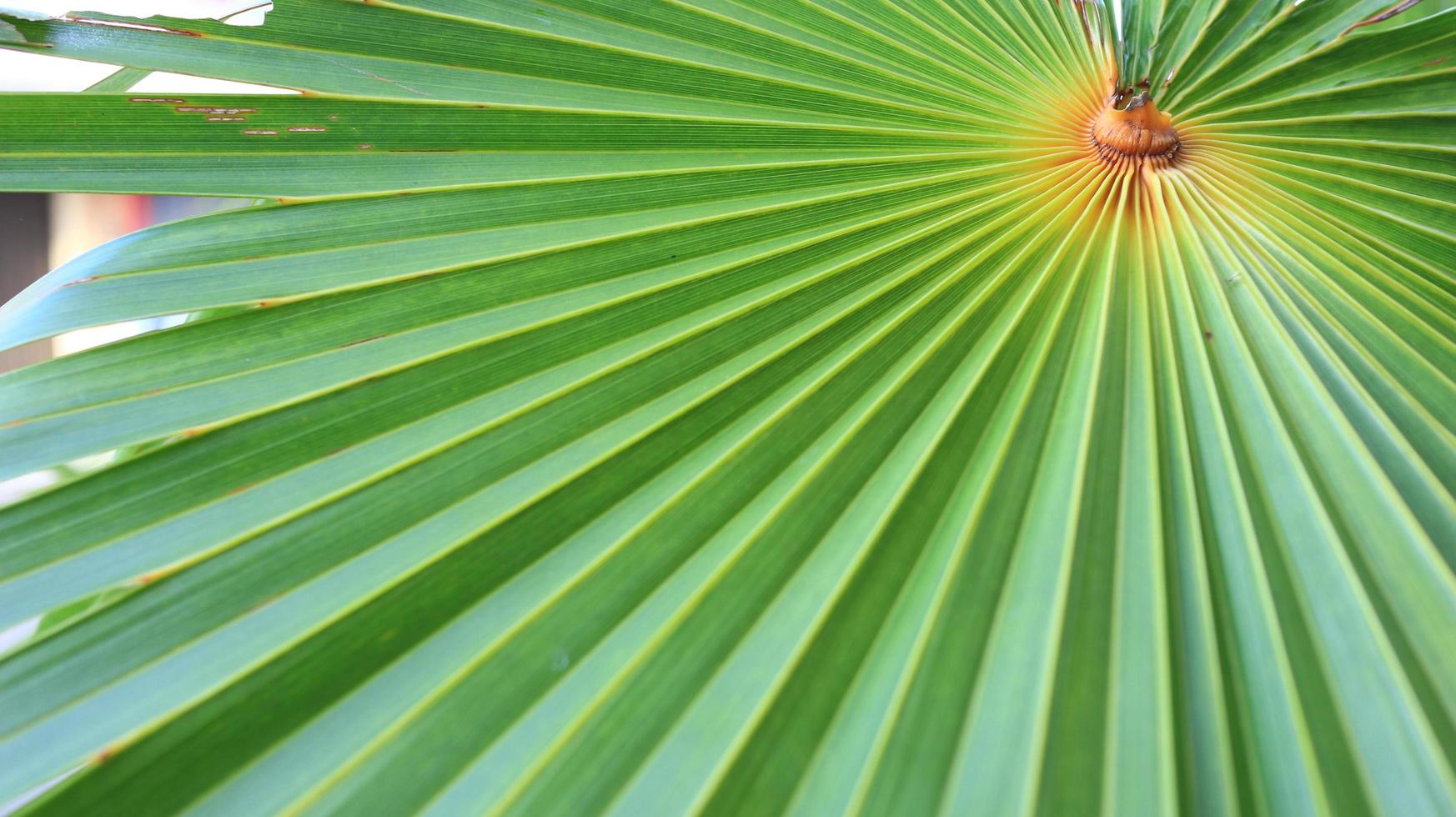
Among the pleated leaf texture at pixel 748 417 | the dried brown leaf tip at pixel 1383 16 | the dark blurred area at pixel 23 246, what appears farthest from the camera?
the dark blurred area at pixel 23 246

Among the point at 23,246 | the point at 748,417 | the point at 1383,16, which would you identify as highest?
the point at 1383,16

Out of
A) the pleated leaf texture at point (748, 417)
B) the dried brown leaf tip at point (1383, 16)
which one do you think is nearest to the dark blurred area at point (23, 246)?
the pleated leaf texture at point (748, 417)

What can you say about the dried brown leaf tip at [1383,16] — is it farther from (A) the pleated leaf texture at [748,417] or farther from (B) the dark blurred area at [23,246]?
(B) the dark blurred area at [23,246]

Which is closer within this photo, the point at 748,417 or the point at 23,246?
the point at 748,417

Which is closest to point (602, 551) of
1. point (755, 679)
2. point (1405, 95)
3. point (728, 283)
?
point (755, 679)

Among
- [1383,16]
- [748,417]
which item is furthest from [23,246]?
[1383,16]

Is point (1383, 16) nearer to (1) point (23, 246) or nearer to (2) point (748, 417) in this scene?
(2) point (748, 417)

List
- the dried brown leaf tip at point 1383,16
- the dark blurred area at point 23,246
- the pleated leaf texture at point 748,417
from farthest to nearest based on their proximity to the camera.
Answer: the dark blurred area at point 23,246 → the dried brown leaf tip at point 1383,16 → the pleated leaf texture at point 748,417

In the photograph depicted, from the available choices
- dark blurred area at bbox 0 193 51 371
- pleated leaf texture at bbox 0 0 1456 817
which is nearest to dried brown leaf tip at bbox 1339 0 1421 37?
pleated leaf texture at bbox 0 0 1456 817

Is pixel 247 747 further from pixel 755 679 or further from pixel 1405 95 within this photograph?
pixel 1405 95
